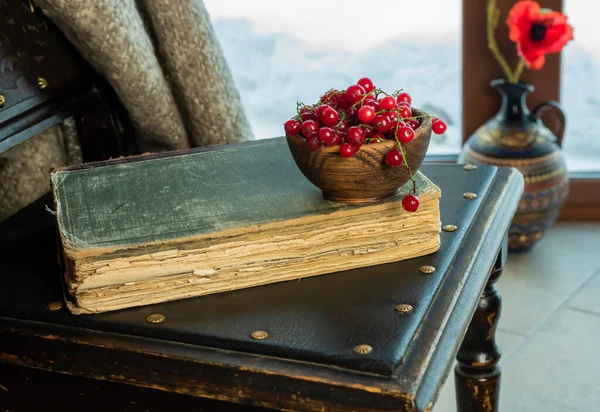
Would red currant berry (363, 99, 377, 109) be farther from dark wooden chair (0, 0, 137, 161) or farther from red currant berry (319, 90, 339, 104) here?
dark wooden chair (0, 0, 137, 161)

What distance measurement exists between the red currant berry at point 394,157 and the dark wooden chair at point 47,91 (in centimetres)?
46

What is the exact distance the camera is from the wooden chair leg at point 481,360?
1050mm

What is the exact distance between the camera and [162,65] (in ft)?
3.76

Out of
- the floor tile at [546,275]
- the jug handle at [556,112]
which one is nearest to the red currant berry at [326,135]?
the floor tile at [546,275]

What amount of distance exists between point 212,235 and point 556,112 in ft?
4.73

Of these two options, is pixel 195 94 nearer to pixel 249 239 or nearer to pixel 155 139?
pixel 155 139

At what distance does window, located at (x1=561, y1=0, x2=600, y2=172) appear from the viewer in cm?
→ 196

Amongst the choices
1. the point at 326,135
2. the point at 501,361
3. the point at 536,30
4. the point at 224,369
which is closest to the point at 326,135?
the point at 326,135

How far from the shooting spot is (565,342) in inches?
65.9

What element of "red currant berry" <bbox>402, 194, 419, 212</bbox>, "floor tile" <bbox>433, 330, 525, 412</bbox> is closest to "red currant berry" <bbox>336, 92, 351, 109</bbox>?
"red currant berry" <bbox>402, 194, 419, 212</bbox>

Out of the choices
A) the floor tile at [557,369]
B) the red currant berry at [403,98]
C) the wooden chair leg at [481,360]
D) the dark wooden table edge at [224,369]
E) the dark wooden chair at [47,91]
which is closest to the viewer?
the dark wooden table edge at [224,369]

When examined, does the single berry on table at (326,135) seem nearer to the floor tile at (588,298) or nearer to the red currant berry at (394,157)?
the red currant berry at (394,157)

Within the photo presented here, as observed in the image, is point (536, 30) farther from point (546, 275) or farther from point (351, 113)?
point (351, 113)

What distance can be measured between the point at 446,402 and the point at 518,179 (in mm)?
664
